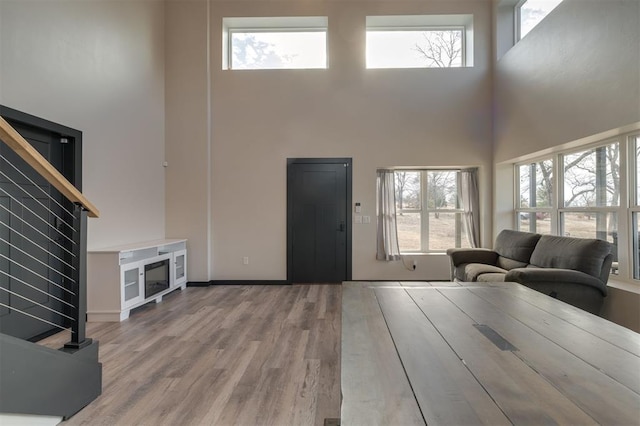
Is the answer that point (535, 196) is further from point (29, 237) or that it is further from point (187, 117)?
point (29, 237)

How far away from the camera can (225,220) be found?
521 cm

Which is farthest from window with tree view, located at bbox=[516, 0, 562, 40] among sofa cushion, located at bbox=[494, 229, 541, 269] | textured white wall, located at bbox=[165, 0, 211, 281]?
textured white wall, located at bbox=[165, 0, 211, 281]

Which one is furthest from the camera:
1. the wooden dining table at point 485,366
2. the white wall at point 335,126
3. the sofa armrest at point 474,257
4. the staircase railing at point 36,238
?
the white wall at point 335,126

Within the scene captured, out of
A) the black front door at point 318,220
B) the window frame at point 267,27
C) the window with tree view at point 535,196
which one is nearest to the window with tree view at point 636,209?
the window with tree view at point 535,196

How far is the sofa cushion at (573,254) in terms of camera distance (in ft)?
9.61

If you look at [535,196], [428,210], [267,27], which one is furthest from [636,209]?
[267,27]

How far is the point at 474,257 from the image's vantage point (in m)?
4.36

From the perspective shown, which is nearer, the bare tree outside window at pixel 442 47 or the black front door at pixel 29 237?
the black front door at pixel 29 237

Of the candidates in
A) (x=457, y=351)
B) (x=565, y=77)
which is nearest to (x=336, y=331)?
(x=457, y=351)

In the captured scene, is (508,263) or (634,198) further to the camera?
(508,263)

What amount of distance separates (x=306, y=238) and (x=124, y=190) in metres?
2.68

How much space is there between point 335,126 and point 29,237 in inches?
161

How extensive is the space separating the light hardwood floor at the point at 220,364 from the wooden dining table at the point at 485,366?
97 cm

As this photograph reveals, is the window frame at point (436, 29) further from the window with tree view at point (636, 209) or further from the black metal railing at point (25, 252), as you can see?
the black metal railing at point (25, 252)
